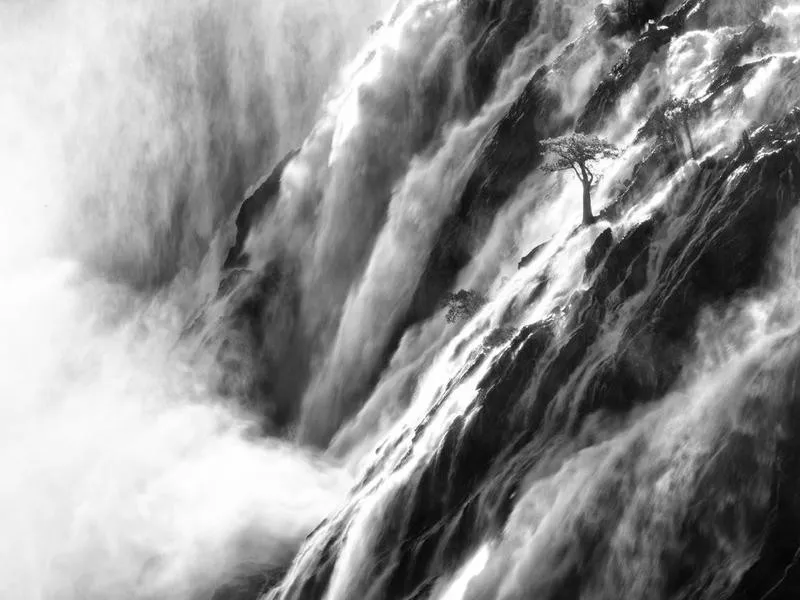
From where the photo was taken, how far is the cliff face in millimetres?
17094

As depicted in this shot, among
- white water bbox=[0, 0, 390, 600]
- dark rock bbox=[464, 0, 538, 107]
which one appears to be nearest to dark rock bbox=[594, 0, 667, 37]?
dark rock bbox=[464, 0, 538, 107]

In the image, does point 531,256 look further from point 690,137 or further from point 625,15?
point 625,15

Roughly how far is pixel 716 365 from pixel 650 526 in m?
3.04

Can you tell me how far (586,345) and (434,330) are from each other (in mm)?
10067

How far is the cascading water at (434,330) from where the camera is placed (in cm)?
1811

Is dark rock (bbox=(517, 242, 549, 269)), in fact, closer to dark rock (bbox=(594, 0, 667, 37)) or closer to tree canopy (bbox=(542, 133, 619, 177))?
tree canopy (bbox=(542, 133, 619, 177))

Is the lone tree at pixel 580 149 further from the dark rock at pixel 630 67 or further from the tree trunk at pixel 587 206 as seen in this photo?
the dark rock at pixel 630 67

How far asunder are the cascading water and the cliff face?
0.06 metres

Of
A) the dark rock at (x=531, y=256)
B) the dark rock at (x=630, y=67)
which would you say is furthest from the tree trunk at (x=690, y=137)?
the dark rock at (x=630, y=67)

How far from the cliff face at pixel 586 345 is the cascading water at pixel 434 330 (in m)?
0.06

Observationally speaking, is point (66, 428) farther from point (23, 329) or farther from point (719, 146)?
point (719, 146)

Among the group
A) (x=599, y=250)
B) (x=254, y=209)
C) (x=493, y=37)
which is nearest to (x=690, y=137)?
(x=599, y=250)

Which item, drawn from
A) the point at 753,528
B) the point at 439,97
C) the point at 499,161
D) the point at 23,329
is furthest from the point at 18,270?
the point at 753,528

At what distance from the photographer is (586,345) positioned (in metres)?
20.9
